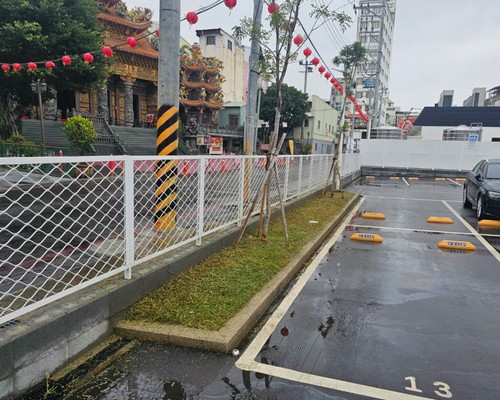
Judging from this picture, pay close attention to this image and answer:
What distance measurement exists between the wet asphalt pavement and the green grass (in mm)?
327

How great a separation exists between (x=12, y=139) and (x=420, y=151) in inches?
922

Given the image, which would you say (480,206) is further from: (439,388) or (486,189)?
(439,388)

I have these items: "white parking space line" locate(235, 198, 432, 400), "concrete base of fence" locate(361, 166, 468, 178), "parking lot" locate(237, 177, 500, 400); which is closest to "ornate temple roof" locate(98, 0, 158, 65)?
"concrete base of fence" locate(361, 166, 468, 178)

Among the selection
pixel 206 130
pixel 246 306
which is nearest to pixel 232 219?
pixel 246 306

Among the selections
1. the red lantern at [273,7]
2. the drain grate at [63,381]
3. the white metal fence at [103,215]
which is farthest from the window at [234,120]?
the drain grate at [63,381]

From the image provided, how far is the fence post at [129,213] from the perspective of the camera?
3.29 m

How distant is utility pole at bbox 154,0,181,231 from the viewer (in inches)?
185

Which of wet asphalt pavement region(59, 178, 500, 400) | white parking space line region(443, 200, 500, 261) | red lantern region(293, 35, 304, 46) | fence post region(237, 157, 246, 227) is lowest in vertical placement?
white parking space line region(443, 200, 500, 261)

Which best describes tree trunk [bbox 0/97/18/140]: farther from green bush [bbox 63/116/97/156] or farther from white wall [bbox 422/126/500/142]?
white wall [bbox 422/126/500/142]

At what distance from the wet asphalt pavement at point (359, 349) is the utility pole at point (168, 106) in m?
1.96

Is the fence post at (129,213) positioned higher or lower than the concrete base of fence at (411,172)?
higher

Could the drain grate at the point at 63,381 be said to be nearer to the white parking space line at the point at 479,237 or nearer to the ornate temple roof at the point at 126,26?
the white parking space line at the point at 479,237

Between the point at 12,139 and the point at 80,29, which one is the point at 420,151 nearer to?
the point at 80,29

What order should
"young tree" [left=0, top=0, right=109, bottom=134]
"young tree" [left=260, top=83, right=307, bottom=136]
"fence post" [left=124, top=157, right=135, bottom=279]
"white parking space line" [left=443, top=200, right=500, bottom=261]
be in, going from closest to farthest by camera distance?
1. "fence post" [left=124, top=157, right=135, bottom=279]
2. "white parking space line" [left=443, top=200, right=500, bottom=261]
3. "young tree" [left=0, top=0, right=109, bottom=134]
4. "young tree" [left=260, top=83, right=307, bottom=136]
